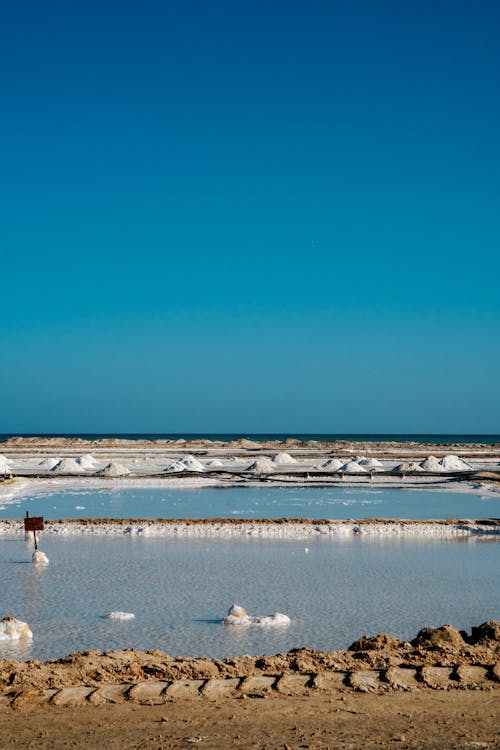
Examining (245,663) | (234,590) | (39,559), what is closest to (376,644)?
(245,663)

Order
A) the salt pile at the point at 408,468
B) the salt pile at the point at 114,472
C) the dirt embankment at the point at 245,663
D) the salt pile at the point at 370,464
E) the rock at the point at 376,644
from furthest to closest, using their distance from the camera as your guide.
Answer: the salt pile at the point at 370,464 < the salt pile at the point at 408,468 < the salt pile at the point at 114,472 < the rock at the point at 376,644 < the dirt embankment at the point at 245,663

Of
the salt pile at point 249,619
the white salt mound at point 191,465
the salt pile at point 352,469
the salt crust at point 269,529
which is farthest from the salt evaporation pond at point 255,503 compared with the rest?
the salt pile at point 249,619

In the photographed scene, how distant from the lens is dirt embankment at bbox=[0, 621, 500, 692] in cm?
523

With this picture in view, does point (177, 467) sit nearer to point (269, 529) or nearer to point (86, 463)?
point (86, 463)

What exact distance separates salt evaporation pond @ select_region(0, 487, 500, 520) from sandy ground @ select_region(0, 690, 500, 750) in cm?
1027

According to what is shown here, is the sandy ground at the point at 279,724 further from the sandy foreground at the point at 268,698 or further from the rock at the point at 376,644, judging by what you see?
the rock at the point at 376,644

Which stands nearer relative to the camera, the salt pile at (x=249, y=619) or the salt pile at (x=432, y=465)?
the salt pile at (x=249, y=619)

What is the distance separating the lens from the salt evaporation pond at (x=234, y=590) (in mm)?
6715

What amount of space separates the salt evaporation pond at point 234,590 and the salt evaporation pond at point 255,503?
332 centimetres

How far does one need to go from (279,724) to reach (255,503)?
13.3 metres

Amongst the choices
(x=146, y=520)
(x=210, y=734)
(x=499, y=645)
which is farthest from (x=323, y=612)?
(x=146, y=520)

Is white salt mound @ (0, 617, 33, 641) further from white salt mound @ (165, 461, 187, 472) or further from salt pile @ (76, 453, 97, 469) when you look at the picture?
salt pile @ (76, 453, 97, 469)

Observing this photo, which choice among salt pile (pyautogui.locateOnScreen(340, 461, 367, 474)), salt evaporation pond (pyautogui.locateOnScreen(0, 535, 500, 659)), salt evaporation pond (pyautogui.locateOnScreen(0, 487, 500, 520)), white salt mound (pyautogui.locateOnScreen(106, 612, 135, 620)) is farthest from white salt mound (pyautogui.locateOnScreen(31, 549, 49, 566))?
salt pile (pyautogui.locateOnScreen(340, 461, 367, 474))

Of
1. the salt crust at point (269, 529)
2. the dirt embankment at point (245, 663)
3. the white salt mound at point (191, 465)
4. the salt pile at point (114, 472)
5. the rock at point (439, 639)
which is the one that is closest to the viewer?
the dirt embankment at point (245, 663)
